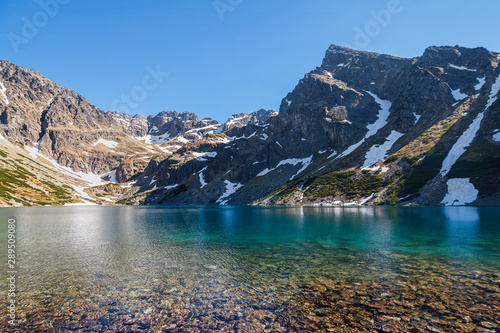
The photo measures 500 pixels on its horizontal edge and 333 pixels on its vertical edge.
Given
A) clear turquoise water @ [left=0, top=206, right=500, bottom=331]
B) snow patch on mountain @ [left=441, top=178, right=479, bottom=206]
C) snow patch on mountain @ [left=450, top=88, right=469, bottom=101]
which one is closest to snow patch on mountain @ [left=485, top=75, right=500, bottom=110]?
snow patch on mountain @ [left=450, top=88, right=469, bottom=101]

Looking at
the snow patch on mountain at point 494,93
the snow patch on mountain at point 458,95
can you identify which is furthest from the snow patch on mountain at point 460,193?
the snow patch on mountain at point 458,95

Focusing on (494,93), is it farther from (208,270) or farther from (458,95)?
(208,270)

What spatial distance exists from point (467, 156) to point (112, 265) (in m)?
152

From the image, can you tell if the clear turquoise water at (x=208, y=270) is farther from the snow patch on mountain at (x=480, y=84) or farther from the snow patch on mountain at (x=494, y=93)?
the snow patch on mountain at (x=480, y=84)

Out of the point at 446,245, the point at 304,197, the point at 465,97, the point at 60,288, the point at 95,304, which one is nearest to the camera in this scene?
the point at 95,304

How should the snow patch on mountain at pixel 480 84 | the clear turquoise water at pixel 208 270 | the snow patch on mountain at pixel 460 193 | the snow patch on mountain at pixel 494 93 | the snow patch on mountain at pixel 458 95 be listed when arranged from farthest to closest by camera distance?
the snow patch on mountain at pixel 458 95 < the snow patch on mountain at pixel 480 84 < the snow patch on mountain at pixel 494 93 < the snow patch on mountain at pixel 460 193 < the clear turquoise water at pixel 208 270

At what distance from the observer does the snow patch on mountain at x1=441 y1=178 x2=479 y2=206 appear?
99375 millimetres

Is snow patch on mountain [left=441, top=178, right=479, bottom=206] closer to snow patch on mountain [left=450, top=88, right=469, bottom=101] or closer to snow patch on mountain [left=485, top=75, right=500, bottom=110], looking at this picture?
snow patch on mountain [left=485, top=75, right=500, bottom=110]

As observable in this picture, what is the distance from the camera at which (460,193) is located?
103 m

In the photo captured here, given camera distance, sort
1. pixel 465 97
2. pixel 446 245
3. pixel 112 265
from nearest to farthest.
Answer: pixel 112 265, pixel 446 245, pixel 465 97

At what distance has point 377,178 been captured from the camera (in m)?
140

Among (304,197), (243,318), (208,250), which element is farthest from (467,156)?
(243,318)

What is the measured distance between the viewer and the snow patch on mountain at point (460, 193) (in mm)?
99375

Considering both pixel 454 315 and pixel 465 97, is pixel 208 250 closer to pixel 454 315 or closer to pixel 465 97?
pixel 454 315
